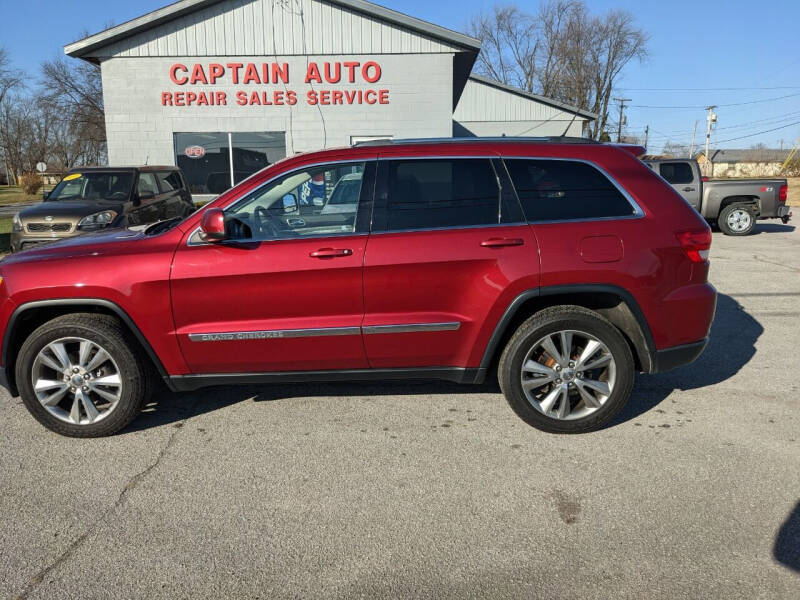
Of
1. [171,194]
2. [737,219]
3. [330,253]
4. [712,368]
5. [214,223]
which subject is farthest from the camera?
[737,219]

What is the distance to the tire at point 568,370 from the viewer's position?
3857 millimetres

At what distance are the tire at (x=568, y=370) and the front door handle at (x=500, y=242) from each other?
48cm

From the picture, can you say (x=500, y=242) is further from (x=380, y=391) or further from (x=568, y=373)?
(x=380, y=391)

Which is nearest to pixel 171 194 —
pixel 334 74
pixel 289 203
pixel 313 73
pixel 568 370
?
pixel 313 73

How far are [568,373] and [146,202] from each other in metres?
9.06

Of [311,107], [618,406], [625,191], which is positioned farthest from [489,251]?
[311,107]

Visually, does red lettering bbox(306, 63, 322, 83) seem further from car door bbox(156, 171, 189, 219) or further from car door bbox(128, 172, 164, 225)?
car door bbox(128, 172, 164, 225)

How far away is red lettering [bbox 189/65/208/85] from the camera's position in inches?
627

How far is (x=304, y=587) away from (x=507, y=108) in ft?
92.0

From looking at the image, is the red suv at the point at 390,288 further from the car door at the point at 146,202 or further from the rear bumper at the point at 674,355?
the car door at the point at 146,202

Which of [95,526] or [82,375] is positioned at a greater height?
[82,375]

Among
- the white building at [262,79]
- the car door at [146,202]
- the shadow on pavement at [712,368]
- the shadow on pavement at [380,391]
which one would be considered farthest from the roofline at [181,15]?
the shadow on pavement at [380,391]

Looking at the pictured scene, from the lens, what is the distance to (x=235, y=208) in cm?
394

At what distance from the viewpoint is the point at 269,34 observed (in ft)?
52.1
